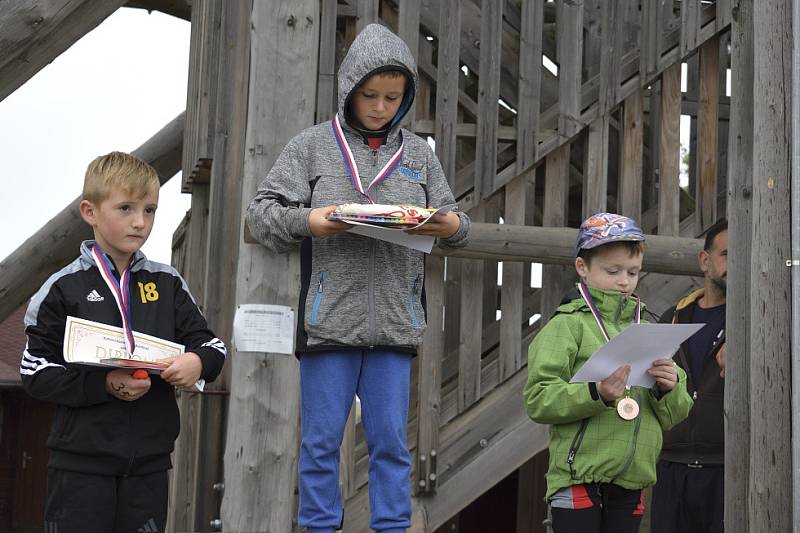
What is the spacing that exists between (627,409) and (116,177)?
1881 mm

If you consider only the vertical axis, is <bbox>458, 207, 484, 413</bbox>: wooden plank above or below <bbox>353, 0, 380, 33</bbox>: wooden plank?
below

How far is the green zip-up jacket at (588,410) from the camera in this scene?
4.02 m

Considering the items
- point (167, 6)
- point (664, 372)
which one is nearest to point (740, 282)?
point (664, 372)

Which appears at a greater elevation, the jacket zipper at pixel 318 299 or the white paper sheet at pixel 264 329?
the jacket zipper at pixel 318 299

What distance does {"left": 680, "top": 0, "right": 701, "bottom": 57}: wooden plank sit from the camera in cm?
679

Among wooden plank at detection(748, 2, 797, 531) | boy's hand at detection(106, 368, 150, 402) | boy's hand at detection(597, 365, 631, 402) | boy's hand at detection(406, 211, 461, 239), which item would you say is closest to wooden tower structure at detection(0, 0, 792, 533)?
wooden plank at detection(748, 2, 797, 531)

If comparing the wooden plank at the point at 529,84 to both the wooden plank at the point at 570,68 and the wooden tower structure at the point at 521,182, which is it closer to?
the wooden tower structure at the point at 521,182

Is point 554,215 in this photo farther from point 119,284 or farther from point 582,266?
point 119,284

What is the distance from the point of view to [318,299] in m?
3.95

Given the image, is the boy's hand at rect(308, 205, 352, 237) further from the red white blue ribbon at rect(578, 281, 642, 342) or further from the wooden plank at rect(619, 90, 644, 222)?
the wooden plank at rect(619, 90, 644, 222)

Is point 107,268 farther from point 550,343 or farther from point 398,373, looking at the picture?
point 550,343

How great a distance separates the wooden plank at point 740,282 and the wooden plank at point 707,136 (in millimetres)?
2107

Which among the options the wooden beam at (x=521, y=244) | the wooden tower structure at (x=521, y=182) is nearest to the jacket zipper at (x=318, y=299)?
the wooden tower structure at (x=521, y=182)

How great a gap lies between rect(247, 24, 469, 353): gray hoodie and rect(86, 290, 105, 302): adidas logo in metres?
0.56
